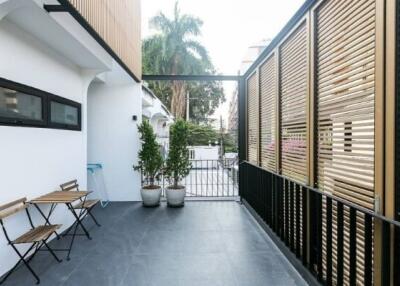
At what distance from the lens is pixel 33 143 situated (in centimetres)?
344

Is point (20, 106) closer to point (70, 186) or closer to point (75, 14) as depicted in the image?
point (75, 14)

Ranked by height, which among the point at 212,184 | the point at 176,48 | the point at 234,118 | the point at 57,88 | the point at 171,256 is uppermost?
the point at 176,48

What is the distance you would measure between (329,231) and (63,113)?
3.77 meters

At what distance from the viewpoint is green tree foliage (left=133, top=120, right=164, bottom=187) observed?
584 centimetres

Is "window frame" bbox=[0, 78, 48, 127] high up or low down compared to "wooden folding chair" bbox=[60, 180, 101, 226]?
up

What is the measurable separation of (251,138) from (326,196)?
3412 mm

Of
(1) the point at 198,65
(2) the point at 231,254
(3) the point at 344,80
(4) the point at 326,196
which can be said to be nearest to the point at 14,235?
(2) the point at 231,254

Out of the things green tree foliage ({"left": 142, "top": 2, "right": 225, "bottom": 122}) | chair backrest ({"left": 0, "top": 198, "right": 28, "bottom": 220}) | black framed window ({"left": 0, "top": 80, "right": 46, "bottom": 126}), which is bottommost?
chair backrest ({"left": 0, "top": 198, "right": 28, "bottom": 220})

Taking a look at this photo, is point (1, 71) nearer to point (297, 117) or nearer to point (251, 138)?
point (297, 117)

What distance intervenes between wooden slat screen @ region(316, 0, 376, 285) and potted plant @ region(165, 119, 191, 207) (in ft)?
11.6

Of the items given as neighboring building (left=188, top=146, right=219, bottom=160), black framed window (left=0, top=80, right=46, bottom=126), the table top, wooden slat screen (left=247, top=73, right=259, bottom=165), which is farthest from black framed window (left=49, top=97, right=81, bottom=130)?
neighboring building (left=188, top=146, right=219, bottom=160)

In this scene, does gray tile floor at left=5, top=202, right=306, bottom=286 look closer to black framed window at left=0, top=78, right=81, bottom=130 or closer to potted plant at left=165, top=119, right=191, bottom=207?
potted plant at left=165, top=119, right=191, bottom=207

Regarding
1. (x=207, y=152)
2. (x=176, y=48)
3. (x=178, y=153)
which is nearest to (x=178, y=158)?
(x=178, y=153)

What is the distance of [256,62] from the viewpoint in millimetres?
4922
